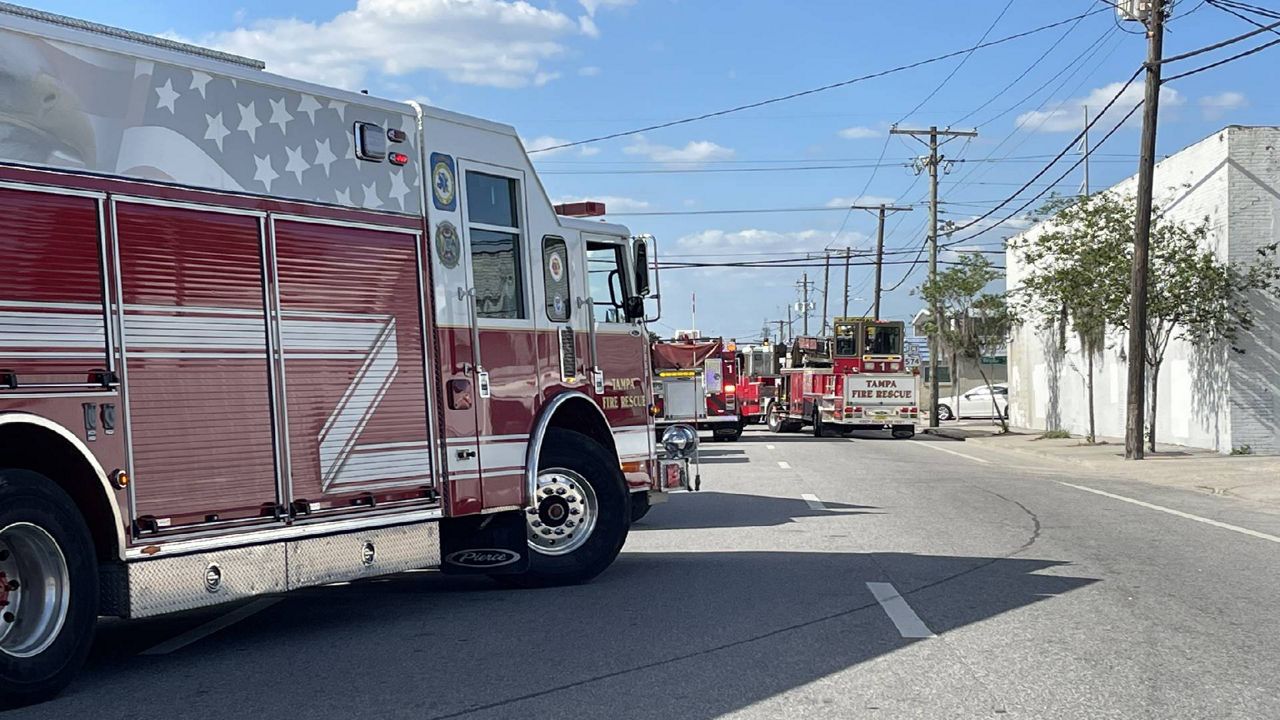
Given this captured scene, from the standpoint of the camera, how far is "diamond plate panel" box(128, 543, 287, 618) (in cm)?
719

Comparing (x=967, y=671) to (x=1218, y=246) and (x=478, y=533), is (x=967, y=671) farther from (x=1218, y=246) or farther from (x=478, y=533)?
(x=1218, y=246)

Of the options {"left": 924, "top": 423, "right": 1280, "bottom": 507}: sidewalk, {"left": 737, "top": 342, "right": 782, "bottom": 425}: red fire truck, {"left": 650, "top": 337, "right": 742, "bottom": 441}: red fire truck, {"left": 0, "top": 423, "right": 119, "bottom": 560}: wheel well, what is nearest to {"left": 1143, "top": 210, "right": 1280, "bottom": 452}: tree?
{"left": 924, "top": 423, "right": 1280, "bottom": 507}: sidewalk

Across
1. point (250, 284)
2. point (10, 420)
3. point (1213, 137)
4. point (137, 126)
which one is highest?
point (1213, 137)

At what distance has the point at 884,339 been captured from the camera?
42438 mm

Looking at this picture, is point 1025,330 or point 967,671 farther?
point 1025,330

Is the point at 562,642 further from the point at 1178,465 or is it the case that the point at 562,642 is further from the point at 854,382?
the point at 854,382

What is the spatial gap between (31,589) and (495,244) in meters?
4.31

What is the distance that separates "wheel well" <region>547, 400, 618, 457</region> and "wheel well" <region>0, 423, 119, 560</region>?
164 inches

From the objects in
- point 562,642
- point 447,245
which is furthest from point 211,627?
point 447,245

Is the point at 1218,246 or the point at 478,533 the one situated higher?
the point at 1218,246

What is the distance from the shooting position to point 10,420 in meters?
6.53

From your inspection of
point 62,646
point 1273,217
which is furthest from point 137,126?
point 1273,217

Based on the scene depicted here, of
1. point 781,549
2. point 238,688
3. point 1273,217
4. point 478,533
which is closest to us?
point 238,688

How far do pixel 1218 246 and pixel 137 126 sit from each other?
25196 mm
